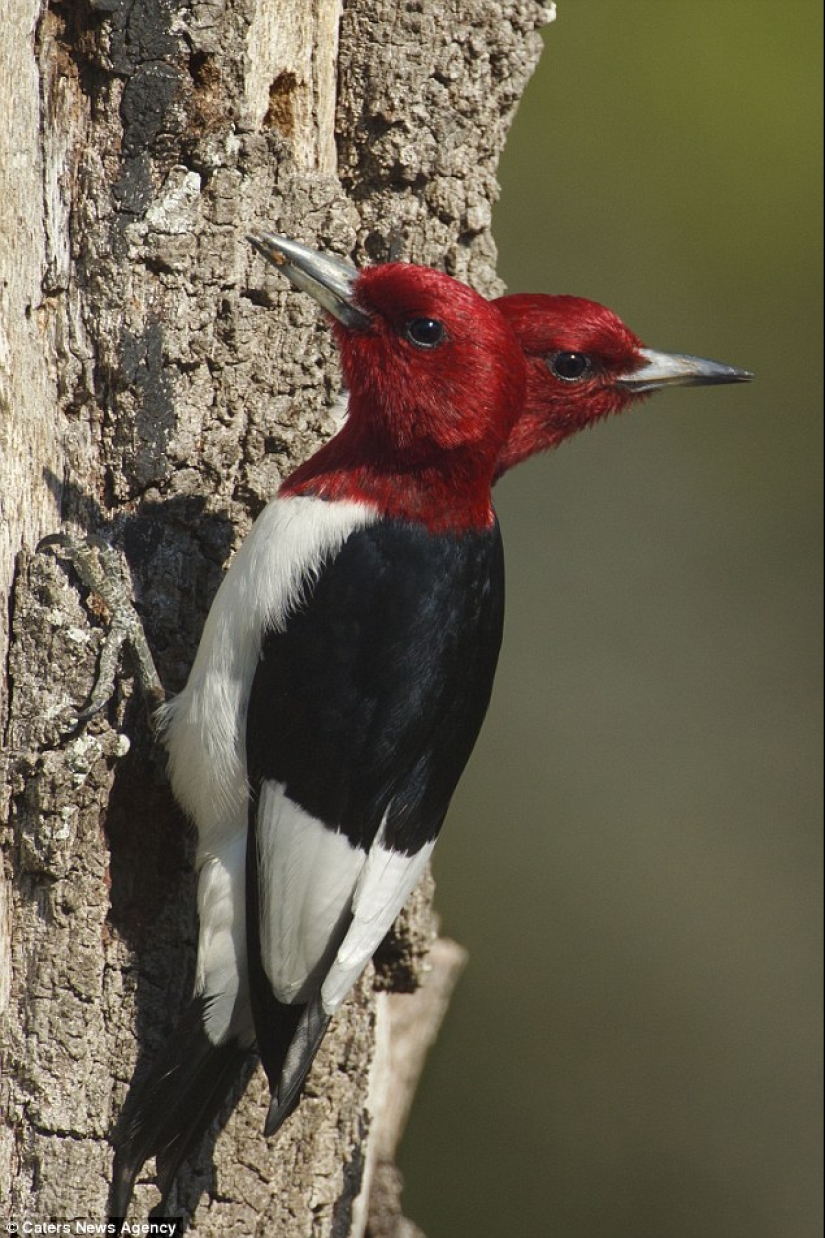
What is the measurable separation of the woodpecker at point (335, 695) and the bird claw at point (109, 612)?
86mm

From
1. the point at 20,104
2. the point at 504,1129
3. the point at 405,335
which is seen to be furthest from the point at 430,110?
the point at 504,1129

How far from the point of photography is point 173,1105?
8.57 feet

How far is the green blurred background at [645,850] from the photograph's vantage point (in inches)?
203

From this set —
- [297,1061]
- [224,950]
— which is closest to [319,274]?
[224,950]

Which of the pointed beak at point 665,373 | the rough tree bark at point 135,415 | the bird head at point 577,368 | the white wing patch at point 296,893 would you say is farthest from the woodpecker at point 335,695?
the pointed beak at point 665,373

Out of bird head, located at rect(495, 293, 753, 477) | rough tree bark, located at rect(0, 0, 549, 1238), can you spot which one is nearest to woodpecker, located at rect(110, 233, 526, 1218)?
rough tree bark, located at rect(0, 0, 549, 1238)

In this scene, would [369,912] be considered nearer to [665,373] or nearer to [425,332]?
[425,332]

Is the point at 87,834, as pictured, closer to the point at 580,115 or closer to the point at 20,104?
the point at 20,104

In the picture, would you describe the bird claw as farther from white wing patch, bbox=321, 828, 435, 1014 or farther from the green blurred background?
the green blurred background

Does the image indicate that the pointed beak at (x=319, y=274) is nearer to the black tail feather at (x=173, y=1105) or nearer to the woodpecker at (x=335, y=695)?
the woodpecker at (x=335, y=695)

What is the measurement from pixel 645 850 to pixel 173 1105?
9.43ft

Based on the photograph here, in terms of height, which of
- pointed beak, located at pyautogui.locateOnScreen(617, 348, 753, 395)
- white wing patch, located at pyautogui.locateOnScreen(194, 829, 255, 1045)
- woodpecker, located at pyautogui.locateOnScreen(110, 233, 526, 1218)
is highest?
pointed beak, located at pyautogui.locateOnScreen(617, 348, 753, 395)

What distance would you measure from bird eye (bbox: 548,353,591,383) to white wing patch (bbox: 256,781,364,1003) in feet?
3.41

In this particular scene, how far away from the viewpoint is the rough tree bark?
2.62m
